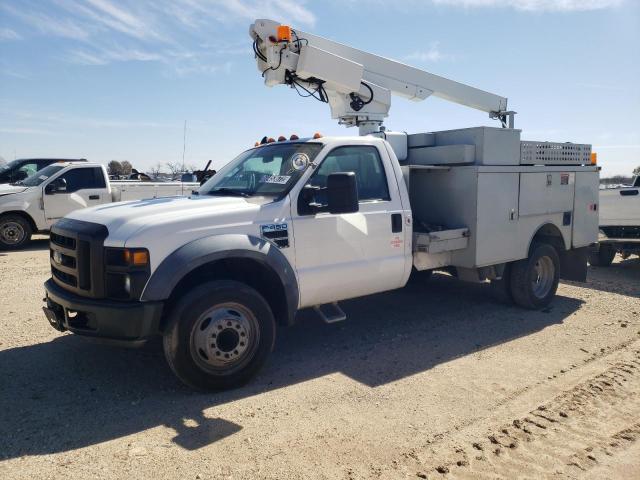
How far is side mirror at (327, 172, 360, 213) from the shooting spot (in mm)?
4312

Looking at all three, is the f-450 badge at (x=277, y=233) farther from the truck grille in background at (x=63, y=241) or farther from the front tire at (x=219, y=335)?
the truck grille in background at (x=63, y=241)

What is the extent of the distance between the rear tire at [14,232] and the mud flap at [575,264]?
1122 cm

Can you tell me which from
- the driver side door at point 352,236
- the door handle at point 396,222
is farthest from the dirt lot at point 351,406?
the door handle at point 396,222

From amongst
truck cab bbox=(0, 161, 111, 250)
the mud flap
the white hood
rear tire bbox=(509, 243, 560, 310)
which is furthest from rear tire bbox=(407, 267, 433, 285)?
truck cab bbox=(0, 161, 111, 250)

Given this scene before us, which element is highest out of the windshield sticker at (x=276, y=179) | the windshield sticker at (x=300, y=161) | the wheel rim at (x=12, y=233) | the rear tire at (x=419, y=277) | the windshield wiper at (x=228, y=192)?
the windshield sticker at (x=300, y=161)

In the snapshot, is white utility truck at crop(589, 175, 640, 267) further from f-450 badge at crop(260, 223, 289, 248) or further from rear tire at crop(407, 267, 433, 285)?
f-450 badge at crop(260, 223, 289, 248)

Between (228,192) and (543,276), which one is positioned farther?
(543,276)

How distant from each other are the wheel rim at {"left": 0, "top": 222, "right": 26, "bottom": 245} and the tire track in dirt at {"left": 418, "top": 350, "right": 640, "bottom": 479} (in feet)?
37.7

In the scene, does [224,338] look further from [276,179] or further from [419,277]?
[419,277]

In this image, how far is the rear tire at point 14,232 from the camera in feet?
37.8

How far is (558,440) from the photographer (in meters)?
3.40

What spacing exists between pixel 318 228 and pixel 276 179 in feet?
2.02

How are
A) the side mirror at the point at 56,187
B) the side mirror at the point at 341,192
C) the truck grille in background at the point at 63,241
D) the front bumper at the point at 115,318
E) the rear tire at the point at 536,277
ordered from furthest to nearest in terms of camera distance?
the side mirror at the point at 56,187
the rear tire at the point at 536,277
the side mirror at the point at 341,192
the truck grille in background at the point at 63,241
the front bumper at the point at 115,318

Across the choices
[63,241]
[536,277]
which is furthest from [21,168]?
[536,277]
